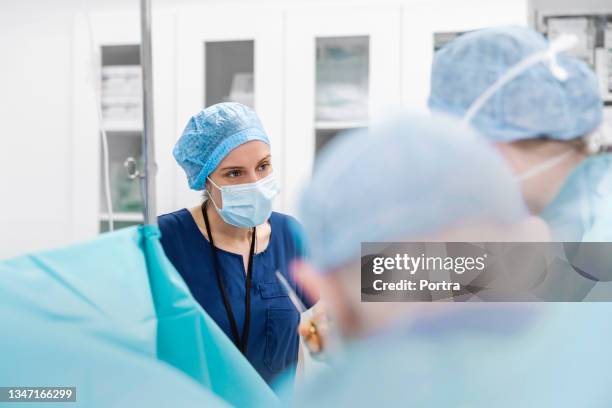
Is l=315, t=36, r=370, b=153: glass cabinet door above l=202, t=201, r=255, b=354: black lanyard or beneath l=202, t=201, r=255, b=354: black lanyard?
above

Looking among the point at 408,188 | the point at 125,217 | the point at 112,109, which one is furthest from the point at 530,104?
the point at 112,109

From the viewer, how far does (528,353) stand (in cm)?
60

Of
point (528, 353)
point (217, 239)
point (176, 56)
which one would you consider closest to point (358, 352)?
point (528, 353)

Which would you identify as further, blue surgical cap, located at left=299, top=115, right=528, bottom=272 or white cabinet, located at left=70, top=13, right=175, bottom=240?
white cabinet, located at left=70, top=13, right=175, bottom=240

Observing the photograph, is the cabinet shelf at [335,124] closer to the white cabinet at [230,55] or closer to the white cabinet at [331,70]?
the white cabinet at [331,70]

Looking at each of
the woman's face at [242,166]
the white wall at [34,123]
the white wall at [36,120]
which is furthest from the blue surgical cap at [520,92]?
the white wall at [34,123]

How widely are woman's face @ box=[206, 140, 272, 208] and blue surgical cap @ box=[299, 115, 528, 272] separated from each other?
0.21 metres

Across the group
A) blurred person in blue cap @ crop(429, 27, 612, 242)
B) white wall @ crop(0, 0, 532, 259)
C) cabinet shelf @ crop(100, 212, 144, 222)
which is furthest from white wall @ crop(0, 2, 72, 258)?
blurred person in blue cap @ crop(429, 27, 612, 242)

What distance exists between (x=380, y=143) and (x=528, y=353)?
0.97ft

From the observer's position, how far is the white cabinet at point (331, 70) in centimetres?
101

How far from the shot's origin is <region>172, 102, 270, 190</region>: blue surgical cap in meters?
0.76

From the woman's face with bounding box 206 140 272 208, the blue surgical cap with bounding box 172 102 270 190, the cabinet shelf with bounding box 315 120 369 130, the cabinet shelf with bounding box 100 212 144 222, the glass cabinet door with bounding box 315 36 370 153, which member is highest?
the glass cabinet door with bounding box 315 36 370 153

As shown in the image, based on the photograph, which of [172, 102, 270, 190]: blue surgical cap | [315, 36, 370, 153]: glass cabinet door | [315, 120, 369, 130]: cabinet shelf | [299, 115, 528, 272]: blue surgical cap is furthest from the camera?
[315, 36, 370, 153]: glass cabinet door

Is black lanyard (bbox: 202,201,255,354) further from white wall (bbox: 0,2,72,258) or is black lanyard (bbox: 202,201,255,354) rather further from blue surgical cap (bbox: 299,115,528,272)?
white wall (bbox: 0,2,72,258)
